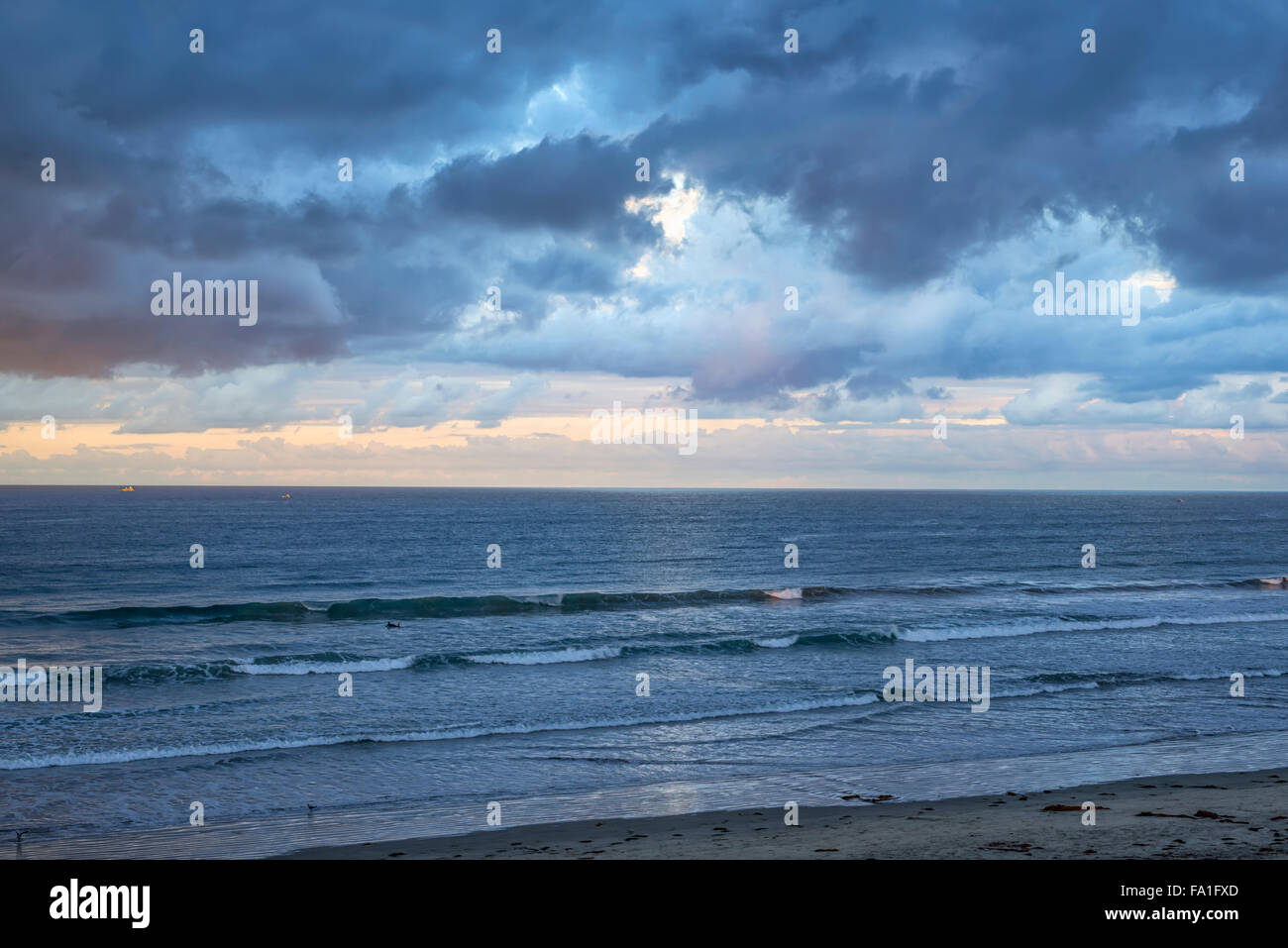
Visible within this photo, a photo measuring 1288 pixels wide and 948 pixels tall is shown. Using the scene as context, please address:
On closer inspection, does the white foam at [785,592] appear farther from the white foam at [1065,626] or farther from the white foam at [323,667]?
the white foam at [323,667]

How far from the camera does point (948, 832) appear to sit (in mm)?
13469

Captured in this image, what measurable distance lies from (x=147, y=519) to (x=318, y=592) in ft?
293

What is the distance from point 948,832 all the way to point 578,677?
1726 cm

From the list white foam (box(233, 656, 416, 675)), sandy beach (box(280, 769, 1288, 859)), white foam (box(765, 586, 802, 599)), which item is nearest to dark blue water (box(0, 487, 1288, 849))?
white foam (box(233, 656, 416, 675))

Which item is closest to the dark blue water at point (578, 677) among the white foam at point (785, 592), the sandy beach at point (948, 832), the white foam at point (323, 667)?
the white foam at point (323, 667)

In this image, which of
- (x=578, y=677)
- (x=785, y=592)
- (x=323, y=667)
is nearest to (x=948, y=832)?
(x=578, y=677)

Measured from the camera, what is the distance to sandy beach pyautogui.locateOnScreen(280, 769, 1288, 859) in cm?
1208

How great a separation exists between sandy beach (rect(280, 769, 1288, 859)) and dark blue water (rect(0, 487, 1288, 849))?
4.98 feet

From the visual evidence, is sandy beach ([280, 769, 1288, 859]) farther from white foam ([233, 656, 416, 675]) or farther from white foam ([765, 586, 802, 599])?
white foam ([765, 586, 802, 599])

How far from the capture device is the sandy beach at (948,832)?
39.6ft

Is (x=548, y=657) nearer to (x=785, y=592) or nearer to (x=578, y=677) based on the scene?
(x=578, y=677)

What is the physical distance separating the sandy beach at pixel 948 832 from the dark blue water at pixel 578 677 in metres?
1.52

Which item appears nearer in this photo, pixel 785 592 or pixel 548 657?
pixel 548 657
